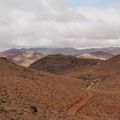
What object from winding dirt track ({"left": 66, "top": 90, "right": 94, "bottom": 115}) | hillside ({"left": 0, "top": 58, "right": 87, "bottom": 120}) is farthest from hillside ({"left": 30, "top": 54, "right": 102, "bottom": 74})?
hillside ({"left": 0, "top": 58, "right": 87, "bottom": 120})

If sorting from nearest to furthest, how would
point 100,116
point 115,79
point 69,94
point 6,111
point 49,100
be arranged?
1. point 6,111
2. point 100,116
3. point 49,100
4. point 69,94
5. point 115,79

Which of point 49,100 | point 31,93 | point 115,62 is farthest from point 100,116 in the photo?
point 115,62

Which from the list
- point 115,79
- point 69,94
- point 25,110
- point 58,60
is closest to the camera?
point 25,110

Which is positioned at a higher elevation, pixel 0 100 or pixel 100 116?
pixel 0 100

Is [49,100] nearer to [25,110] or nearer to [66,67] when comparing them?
[25,110]

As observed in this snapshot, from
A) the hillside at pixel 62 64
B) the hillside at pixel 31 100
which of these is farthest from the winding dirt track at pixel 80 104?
the hillside at pixel 62 64

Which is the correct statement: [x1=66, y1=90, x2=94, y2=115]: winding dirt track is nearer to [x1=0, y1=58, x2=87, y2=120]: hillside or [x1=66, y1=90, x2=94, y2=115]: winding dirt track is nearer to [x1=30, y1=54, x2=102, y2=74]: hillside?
[x1=0, y1=58, x2=87, y2=120]: hillside
